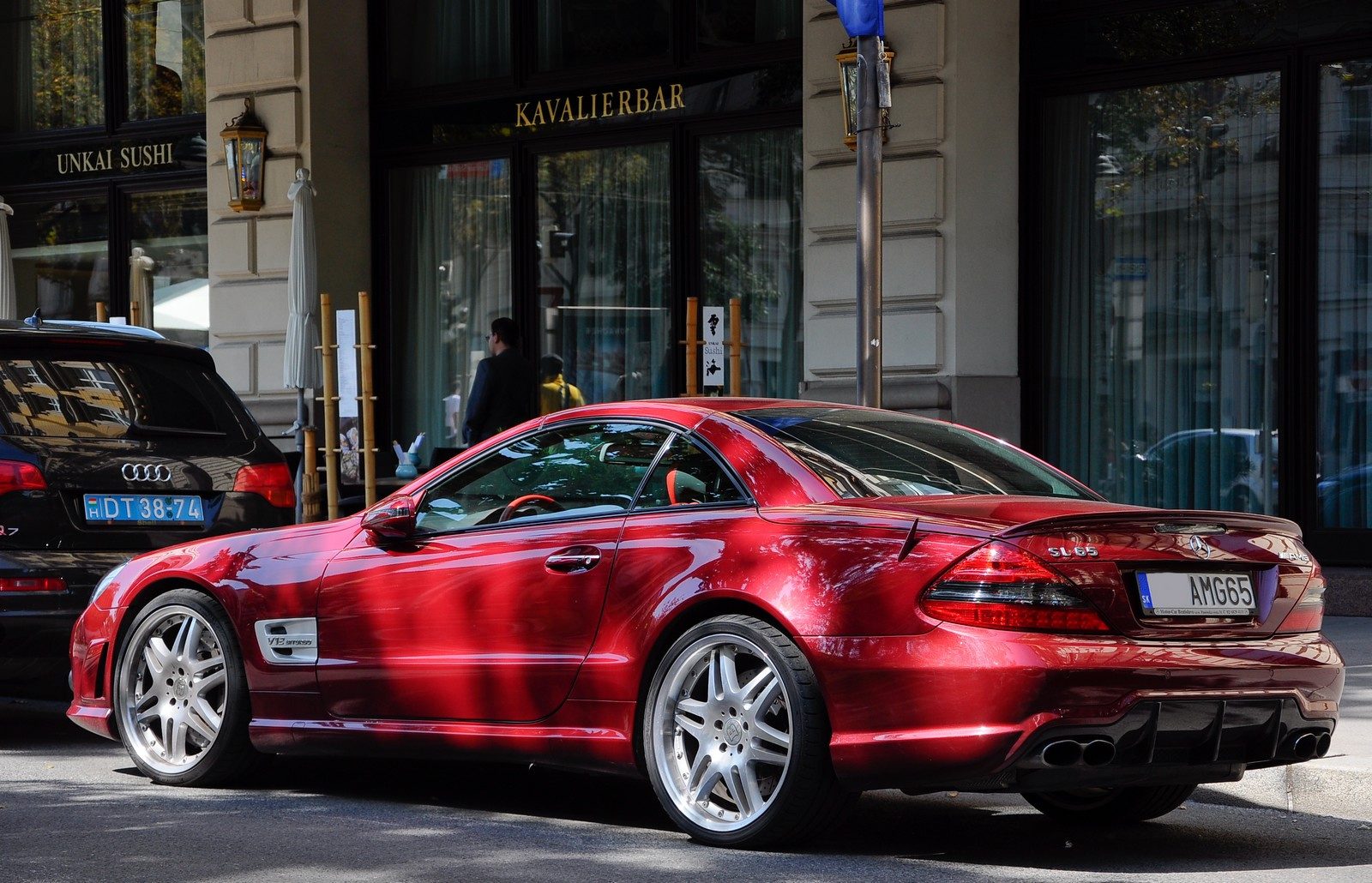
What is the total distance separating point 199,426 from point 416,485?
240 centimetres

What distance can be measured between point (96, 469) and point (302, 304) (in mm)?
7139

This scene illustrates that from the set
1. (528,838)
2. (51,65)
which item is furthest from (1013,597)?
(51,65)

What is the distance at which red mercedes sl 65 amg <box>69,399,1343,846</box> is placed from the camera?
193 inches

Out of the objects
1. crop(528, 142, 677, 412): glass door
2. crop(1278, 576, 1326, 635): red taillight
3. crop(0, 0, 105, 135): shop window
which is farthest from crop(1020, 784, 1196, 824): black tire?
crop(0, 0, 105, 135): shop window

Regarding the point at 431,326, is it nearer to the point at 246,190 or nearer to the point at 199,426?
the point at 246,190

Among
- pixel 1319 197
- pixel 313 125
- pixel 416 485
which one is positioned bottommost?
pixel 416 485

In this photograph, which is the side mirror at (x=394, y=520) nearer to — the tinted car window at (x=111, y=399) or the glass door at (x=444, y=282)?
the tinted car window at (x=111, y=399)

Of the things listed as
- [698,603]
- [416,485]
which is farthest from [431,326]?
[698,603]

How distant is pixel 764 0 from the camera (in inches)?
579

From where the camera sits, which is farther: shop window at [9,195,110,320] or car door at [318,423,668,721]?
shop window at [9,195,110,320]

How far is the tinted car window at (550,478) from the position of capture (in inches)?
234

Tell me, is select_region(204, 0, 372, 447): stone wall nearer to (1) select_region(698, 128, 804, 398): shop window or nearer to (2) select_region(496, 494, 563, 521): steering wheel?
(1) select_region(698, 128, 804, 398): shop window

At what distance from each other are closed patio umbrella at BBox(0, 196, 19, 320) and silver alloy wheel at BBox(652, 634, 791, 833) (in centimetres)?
1392

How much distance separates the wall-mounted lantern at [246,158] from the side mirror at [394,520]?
1069 cm
